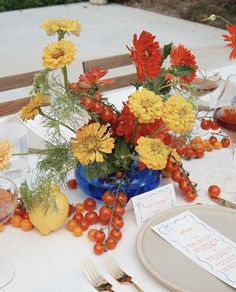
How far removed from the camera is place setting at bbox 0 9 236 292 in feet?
2.78

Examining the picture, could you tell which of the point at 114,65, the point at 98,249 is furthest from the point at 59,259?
the point at 114,65

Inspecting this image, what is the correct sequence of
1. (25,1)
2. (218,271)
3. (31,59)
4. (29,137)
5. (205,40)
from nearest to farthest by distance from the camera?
(218,271)
(29,137)
(31,59)
(205,40)
(25,1)

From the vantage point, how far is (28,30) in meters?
5.45

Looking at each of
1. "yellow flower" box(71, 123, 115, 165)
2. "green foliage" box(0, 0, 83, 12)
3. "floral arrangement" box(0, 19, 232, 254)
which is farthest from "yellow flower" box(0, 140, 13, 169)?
"green foliage" box(0, 0, 83, 12)

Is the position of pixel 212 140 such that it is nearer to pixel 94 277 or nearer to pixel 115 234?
pixel 115 234

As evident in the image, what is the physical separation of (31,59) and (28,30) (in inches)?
48.7

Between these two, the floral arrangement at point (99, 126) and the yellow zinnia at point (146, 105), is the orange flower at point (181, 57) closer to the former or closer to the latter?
the floral arrangement at point (99, 126)

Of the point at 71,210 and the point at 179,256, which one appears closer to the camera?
the point at 179,256

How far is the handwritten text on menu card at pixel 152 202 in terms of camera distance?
3.21 ft

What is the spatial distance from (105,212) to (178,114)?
239 mm

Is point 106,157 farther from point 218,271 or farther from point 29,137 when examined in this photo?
point 29,137

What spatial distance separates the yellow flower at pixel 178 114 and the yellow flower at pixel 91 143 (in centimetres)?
11

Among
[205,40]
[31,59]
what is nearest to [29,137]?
[31,59]

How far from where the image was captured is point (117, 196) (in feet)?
3.16
